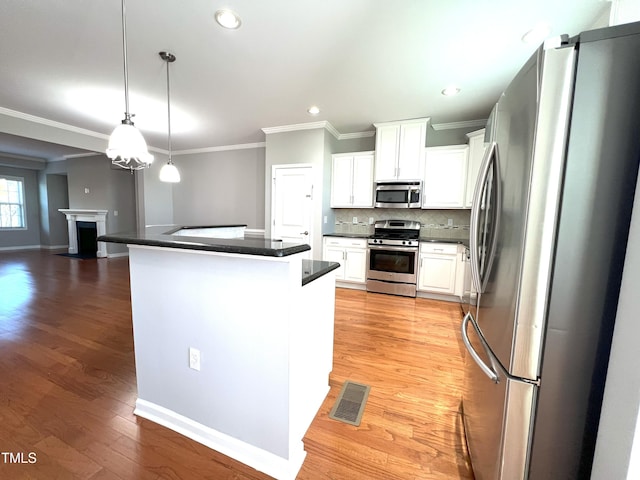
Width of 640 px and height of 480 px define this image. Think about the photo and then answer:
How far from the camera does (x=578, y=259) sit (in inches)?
30.1

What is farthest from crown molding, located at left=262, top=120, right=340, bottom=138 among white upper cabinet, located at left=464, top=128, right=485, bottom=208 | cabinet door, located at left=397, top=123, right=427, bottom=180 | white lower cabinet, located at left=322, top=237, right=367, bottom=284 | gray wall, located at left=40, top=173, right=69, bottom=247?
gray wall, located at left=40, top=173, right=69, bottom=247

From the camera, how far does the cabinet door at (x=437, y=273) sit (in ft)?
11.7

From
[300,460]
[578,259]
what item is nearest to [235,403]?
[300,460]

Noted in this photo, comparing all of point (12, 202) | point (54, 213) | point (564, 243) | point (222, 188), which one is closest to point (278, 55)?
point (564, 243)

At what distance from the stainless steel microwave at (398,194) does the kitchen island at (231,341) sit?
282 centimetres

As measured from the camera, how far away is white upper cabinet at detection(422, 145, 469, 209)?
3.64 meters

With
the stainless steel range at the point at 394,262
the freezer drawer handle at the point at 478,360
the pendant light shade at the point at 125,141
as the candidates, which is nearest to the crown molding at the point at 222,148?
the stainless steel range at the point at 394,262

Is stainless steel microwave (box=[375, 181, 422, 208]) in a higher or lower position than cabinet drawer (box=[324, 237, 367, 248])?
higher

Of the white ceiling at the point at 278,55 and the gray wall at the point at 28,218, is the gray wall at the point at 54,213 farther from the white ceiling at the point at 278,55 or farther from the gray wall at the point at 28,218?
the white ceiling at the point at 278,55

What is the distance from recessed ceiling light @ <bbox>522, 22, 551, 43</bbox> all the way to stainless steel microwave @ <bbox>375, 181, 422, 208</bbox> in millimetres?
1950

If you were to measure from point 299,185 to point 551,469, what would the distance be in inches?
153

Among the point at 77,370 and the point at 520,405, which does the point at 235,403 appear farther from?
the point at 77,370

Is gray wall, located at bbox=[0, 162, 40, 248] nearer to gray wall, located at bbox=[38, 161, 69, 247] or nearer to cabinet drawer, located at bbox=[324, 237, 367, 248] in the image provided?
gray wall, located at bbox=[38, 161, 69, 247]

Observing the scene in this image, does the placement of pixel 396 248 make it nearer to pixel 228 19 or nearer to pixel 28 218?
pixel 228 19
